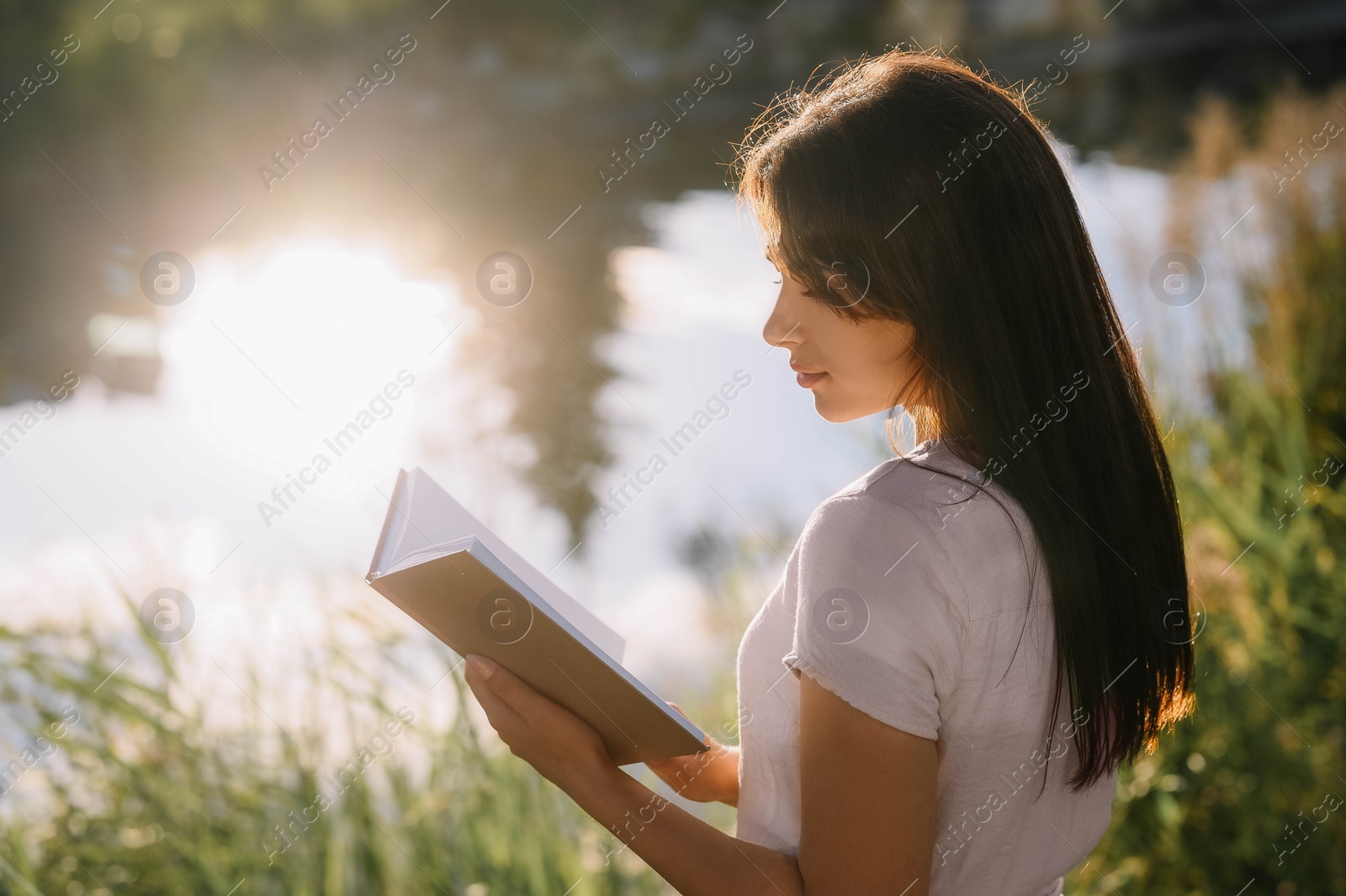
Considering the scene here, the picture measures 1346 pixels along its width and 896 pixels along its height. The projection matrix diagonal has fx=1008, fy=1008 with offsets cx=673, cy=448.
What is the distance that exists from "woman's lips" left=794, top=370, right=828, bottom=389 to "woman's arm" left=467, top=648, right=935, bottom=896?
0.29 m

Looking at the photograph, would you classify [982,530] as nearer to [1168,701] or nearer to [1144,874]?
[1168,701]

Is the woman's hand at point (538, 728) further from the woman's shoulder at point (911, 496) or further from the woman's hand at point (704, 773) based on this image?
the woman's shoulder at point (911, 496)

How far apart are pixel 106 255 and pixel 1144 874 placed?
7729 millimetres


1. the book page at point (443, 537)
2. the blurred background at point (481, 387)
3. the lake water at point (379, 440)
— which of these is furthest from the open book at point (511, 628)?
the blurred background at point (481, 387)

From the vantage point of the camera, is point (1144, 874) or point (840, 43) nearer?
point (1144, 874)

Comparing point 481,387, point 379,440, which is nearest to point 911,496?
point 379,440

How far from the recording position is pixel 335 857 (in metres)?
1.61

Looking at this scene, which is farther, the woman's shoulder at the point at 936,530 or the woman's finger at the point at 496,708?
the woman's finger at the point at 496,708

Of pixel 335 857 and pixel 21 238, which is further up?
pixel 21 238

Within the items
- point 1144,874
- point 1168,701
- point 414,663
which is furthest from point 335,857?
point 1144,874

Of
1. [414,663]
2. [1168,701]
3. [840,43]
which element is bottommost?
[1168,701]

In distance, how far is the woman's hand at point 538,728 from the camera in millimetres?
942

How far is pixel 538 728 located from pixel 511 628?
0.41ft

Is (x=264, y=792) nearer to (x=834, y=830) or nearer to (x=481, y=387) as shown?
(x=834, y=830)
